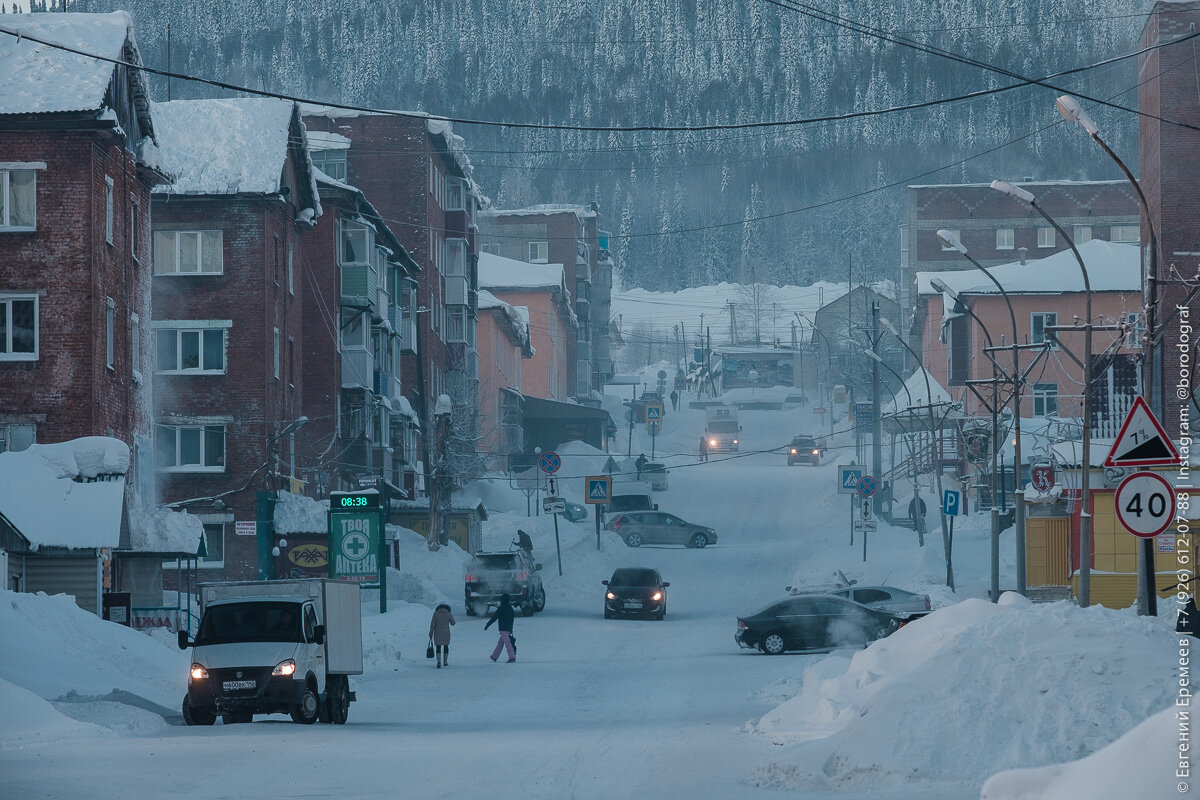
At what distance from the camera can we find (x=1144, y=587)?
701 inches

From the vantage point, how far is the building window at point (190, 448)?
138 ft

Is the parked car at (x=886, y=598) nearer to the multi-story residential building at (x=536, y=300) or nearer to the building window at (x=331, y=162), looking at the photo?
the building window at (x=331, y=162)

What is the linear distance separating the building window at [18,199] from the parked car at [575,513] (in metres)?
38.2

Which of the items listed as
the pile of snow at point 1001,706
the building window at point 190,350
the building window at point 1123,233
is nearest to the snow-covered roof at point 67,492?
the building window at point 190,350

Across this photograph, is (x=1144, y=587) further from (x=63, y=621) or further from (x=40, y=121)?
(x=40, y=121)

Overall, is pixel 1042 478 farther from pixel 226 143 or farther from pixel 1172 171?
pixel 226 143

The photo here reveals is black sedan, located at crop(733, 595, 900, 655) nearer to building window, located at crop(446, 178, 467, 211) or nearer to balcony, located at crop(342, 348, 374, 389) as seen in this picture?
balcony, located at crop(342, 348, 374, 389)

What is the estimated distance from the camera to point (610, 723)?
59.3 feet

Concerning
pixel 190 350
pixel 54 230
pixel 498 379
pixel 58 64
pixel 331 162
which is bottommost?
pixel 498 379

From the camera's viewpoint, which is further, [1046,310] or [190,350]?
[1046,310]

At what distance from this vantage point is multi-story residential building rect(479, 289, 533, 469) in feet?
264

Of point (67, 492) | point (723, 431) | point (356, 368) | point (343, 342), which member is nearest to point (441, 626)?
point (67, 492)

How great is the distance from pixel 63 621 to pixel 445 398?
32846mm

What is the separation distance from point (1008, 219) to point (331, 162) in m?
59.2
